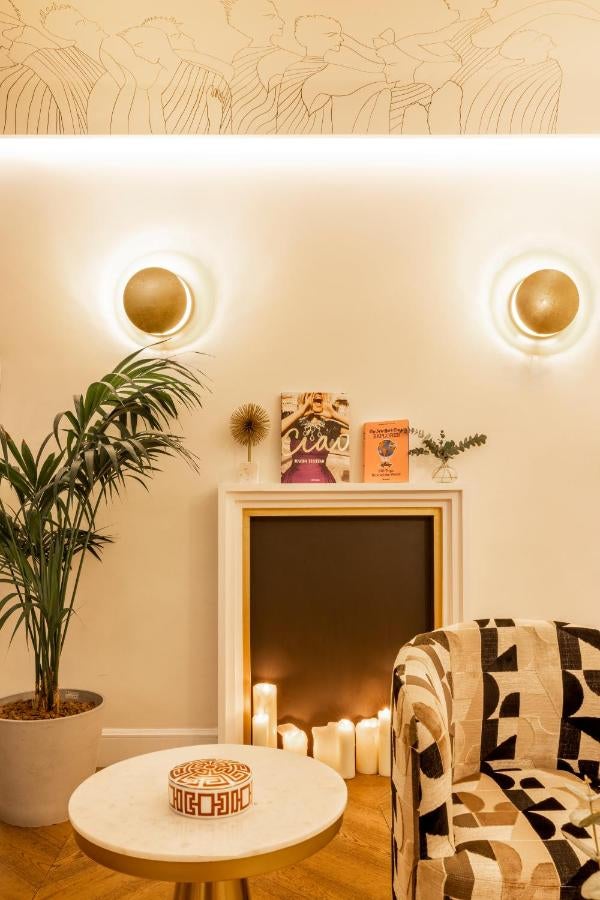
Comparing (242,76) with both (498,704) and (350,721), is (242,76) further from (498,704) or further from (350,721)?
(350,721)

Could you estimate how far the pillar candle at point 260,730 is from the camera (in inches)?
119

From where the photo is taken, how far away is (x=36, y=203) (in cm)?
328

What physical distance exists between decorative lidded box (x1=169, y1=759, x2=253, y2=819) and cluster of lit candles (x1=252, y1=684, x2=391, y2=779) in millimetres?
1419

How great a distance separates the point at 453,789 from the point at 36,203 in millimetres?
2833

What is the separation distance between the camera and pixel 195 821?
5.18ft

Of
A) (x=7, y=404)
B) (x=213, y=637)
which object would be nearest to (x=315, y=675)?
(x=213, y=637)

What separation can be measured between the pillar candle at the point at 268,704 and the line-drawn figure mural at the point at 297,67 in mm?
2325

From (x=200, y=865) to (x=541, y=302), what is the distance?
2558 mm

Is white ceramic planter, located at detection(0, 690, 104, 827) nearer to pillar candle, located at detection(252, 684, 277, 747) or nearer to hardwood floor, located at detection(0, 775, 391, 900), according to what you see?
hardwood floor, located at detection(0, 775, 391, 900)

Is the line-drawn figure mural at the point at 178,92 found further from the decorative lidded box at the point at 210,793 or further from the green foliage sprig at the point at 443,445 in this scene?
the decorative lidded box at the point at 210,793

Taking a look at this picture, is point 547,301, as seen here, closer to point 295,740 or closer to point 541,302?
point 541,302

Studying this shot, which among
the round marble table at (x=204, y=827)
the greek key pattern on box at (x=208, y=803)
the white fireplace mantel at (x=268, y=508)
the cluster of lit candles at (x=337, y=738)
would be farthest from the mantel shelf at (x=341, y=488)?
the greek key pattern on box at (x=208, y=803)

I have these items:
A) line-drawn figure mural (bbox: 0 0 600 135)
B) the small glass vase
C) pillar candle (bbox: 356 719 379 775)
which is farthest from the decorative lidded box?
line-drawn figure mural (bbox: 0 0 600 135)

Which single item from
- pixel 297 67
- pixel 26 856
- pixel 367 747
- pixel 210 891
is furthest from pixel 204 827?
pixel 297 67
